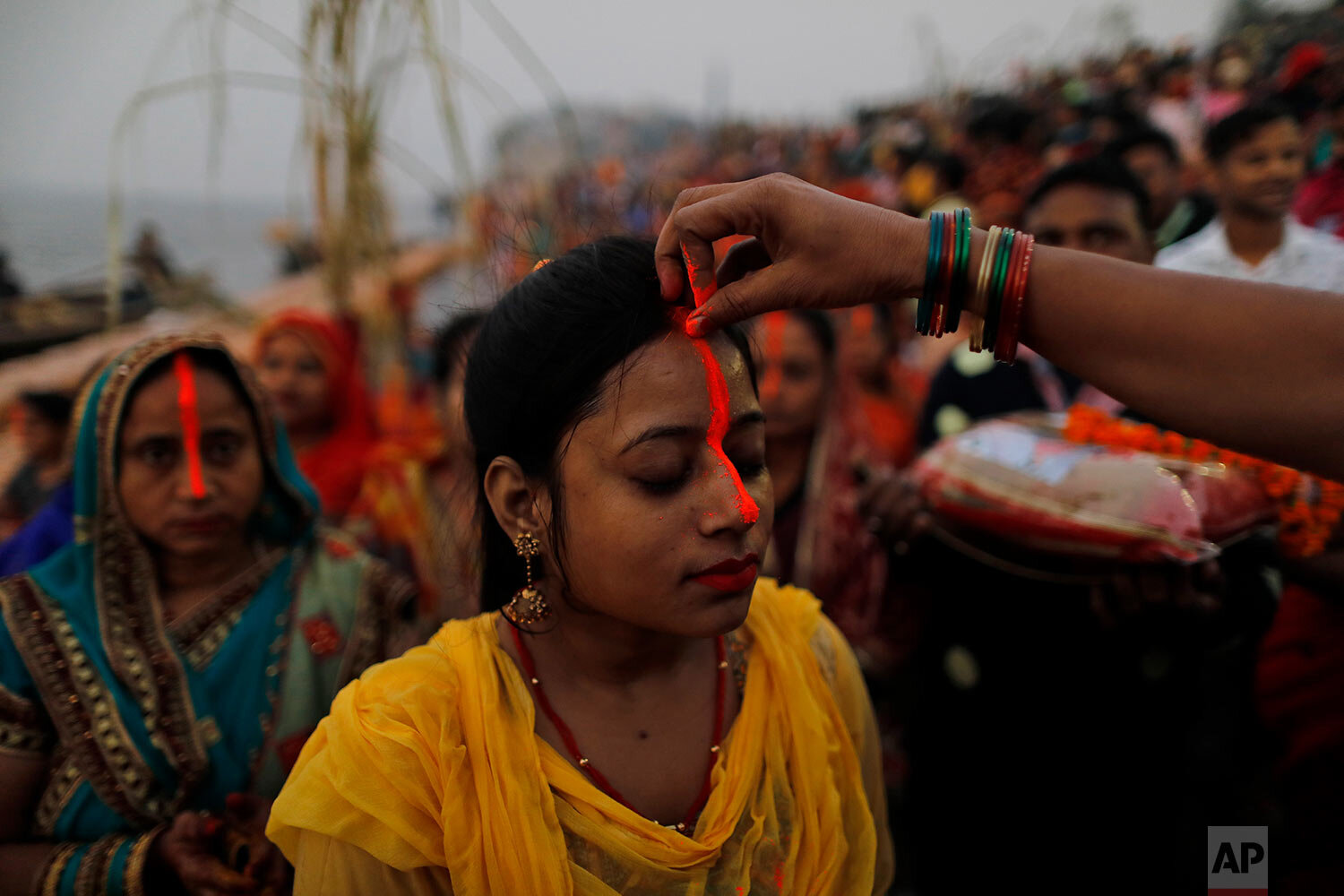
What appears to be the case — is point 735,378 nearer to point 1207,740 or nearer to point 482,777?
point 482,777

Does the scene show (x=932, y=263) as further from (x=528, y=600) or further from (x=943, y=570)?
(x=943, y=570)

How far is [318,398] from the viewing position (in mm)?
4141

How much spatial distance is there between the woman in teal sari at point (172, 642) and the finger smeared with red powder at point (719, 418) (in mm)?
1359

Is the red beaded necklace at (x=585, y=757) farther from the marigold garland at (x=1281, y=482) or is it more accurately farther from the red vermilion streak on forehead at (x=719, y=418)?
the marigold garland at (x=1281, y=482)

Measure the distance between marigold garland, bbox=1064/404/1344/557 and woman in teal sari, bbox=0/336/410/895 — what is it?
2.06 m

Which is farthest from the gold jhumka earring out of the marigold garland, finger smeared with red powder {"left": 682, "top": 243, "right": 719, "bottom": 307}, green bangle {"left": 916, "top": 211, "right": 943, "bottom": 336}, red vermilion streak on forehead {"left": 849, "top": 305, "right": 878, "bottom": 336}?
red vermilion streak on forehead {"left": 849, "top": 305, "right": 878, "bottom": 336}

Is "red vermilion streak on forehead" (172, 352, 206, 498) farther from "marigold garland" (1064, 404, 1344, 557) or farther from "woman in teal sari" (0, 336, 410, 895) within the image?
"marigold garland" (1064, 404, 1344, 557)

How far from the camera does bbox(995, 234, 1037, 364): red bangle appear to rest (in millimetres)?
1145

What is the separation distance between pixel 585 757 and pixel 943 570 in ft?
4.34

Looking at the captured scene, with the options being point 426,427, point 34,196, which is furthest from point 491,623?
point 34,196

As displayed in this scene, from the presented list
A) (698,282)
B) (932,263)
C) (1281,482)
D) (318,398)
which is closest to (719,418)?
(698,282)

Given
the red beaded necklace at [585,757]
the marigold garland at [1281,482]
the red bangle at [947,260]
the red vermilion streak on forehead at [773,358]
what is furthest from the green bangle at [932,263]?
the red vermilion streak on forehead at [773,358]

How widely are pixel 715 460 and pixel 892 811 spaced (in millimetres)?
2702

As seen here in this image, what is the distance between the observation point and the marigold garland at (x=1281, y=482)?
1.85 metres
